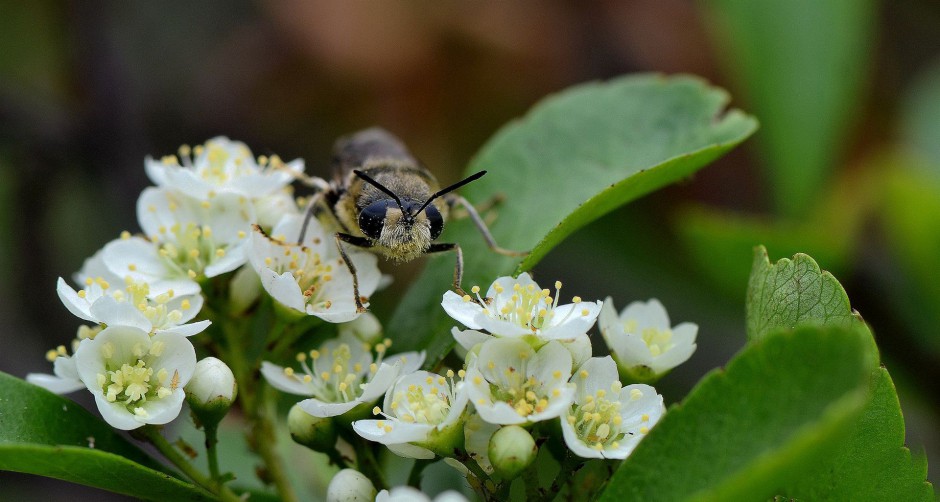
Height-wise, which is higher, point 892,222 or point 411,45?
point 411,45

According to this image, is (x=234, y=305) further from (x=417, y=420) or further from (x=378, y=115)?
(x=378, y=115)

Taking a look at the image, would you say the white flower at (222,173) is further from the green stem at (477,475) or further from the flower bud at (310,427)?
the green stem at (477,475)

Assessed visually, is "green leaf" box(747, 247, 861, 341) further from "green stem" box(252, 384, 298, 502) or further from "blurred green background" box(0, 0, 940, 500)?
"green stem" box(252, 384, 298, 502)

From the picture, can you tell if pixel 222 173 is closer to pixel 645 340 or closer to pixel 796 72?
pixel 645 340

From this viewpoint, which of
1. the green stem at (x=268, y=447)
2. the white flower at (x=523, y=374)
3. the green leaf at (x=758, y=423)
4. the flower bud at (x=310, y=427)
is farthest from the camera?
the green stem at (x=268, y=447)

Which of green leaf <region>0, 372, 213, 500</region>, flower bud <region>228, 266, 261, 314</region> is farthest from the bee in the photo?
green leaf <region>0, 372, 213, 500</region>

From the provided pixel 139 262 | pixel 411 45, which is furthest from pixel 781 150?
pixel 139 262

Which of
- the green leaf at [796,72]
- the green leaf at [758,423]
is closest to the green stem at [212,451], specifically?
the green leaf at [758,423]
